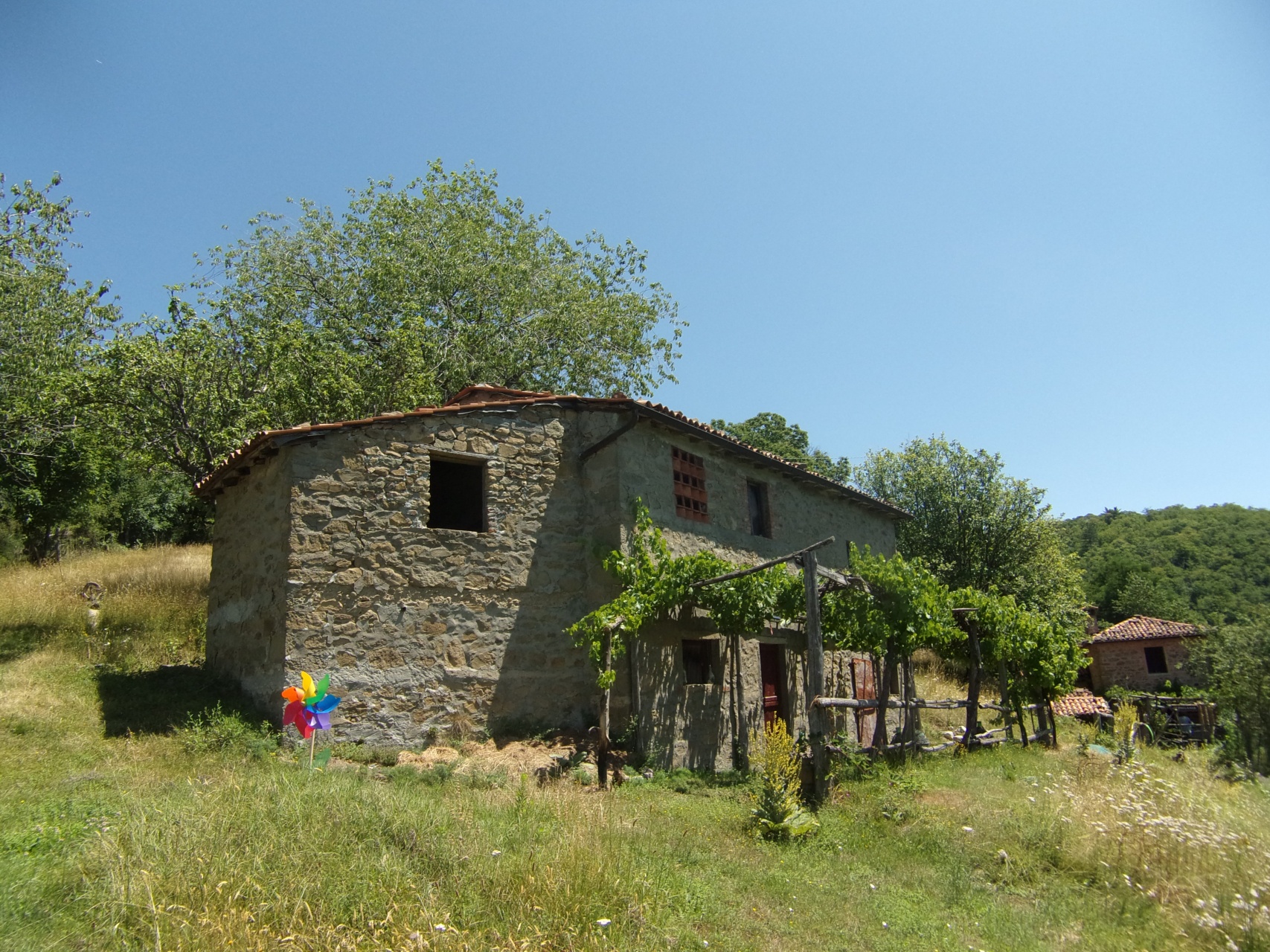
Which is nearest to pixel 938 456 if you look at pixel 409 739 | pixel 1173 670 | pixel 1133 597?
pixel 1173 670

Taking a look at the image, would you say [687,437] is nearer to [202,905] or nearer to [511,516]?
[511,516]

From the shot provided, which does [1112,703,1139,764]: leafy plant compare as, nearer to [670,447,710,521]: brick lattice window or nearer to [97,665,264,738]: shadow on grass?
[670,447,710,521]: brick lattice window

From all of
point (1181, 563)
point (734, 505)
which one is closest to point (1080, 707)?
point (734, 505)

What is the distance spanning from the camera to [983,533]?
94.5 feet

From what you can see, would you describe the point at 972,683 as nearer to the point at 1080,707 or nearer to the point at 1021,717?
the point at 1021,717

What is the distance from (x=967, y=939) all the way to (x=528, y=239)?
870 inches

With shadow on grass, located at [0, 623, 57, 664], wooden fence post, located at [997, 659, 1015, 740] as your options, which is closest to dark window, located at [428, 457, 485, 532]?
shadow on grass, located at [0, 623, 57, 664]

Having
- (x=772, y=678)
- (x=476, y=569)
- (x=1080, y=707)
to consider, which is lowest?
(x=1080, y=707)

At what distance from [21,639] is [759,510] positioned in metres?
12.1

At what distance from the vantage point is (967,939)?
214 inches

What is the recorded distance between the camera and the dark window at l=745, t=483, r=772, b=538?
1399cm

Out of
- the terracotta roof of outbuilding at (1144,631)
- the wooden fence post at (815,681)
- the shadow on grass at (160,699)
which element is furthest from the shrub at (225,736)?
the terracotta roof of outbuilding at (1144,631)

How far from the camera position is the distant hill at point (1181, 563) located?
40.1 metres

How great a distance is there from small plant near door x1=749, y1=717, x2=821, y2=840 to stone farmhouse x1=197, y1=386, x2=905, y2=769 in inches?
109
